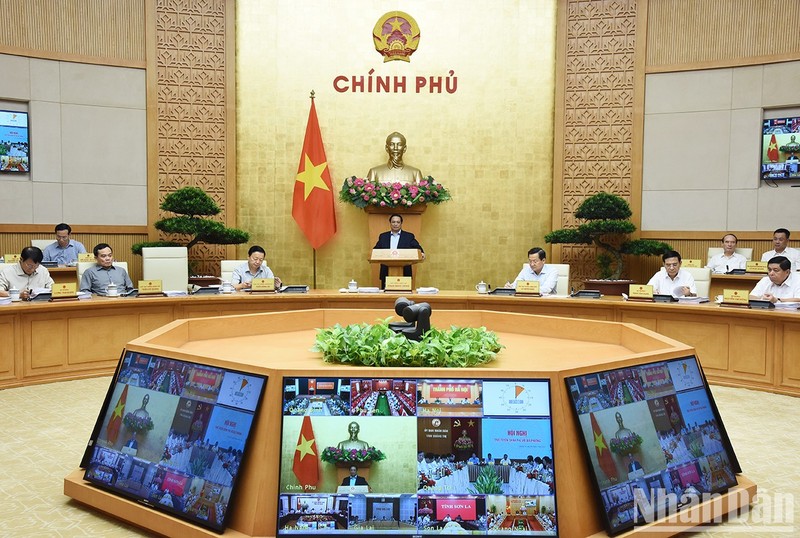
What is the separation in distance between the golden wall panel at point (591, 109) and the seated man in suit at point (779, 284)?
2.78 m

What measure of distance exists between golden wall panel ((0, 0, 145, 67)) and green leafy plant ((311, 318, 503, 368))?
22.7 ft

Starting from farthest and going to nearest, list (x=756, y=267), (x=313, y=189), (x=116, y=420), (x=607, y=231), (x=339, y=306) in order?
(x=313, y=189), (x=607, y=231), (x=756, y=267), (x=339, y=306), (x=116, y=420)

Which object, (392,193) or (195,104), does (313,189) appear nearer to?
(392,193)

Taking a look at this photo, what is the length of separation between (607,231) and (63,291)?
232 inches

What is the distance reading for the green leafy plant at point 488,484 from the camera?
2.11m

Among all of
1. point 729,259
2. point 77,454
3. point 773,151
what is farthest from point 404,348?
point 773,151

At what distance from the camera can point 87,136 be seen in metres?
7.84

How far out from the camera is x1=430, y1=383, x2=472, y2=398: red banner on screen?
2.16m

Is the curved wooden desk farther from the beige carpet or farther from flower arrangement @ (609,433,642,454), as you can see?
flower arrangement @ (609,433,642,454)

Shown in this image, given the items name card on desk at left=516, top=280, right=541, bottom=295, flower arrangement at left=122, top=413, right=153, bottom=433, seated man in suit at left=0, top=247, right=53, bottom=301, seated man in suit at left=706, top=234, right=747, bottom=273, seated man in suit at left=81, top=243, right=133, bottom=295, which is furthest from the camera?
seated man in suit at left=706, top=234, right=747, bottom=273

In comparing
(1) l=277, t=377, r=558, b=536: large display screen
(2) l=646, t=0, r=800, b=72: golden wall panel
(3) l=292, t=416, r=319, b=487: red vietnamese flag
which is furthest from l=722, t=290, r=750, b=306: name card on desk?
(3) l=292, t=416, r=319, b=487: red vietnamese flag

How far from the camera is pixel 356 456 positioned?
83.9 inches

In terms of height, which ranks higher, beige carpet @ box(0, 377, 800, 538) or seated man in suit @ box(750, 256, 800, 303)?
seated man in suit @ box(750, 256, 800, 303)

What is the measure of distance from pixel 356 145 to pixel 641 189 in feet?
12.7
